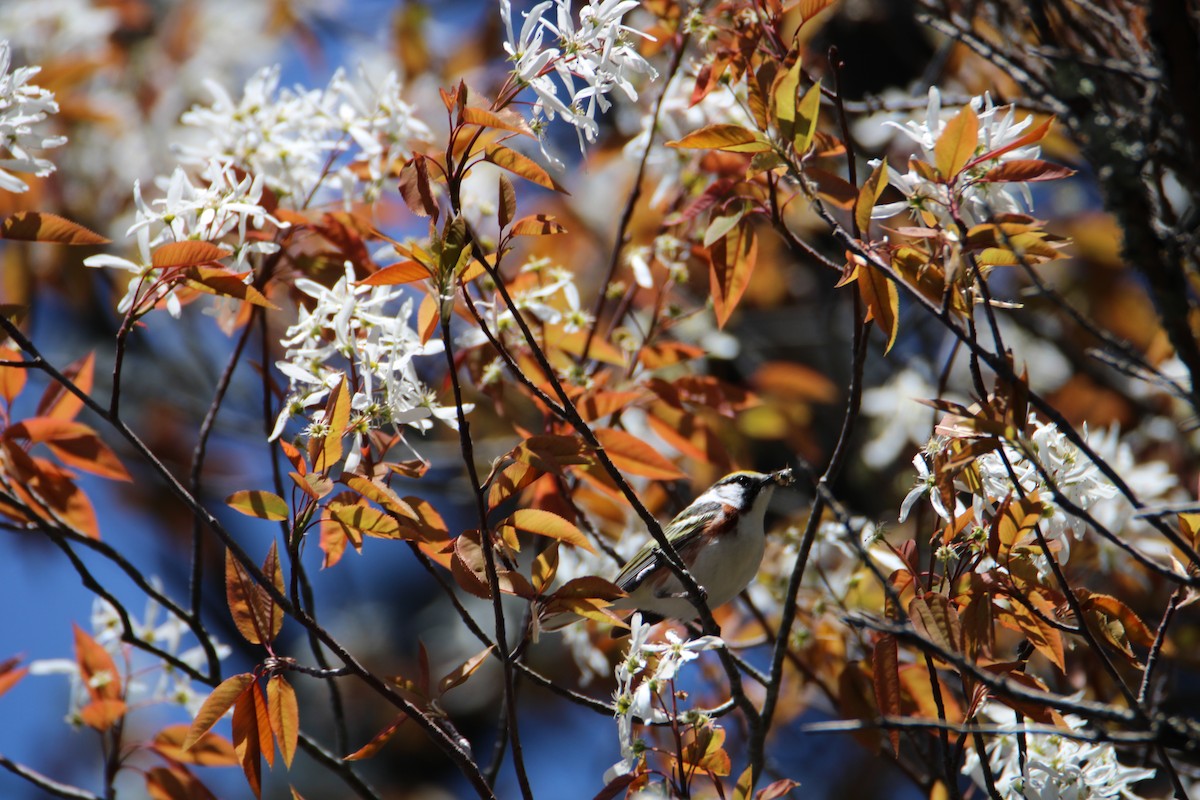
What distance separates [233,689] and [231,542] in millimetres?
278

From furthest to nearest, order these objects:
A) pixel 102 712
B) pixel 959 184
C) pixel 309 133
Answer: pixel 309 133
pixel 102 712
pixel 959 184

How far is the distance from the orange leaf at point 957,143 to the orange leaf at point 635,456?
93cm

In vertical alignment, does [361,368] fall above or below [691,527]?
above

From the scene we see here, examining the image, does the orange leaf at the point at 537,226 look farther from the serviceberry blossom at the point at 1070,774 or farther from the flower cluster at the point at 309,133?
the serviceberry blossom at the point at 1070,774

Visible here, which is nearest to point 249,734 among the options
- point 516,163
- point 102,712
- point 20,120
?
point 102,712

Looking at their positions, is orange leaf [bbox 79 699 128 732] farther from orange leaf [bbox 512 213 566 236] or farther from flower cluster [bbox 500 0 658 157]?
flower cluster [bbox 500 0 658 157]

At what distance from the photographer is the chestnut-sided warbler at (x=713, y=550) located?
9.82 ft

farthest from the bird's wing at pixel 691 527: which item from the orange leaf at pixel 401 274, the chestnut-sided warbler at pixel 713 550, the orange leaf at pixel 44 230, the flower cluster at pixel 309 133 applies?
the orange leaf at pixel 44 230

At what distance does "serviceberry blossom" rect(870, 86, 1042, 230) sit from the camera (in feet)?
6.26

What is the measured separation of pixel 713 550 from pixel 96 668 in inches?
66.3

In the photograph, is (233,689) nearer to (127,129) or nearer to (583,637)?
(583,637)

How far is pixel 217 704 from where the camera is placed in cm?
193

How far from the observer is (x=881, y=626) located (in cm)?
147

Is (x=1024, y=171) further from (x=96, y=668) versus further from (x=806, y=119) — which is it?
(x=96, y=668)
